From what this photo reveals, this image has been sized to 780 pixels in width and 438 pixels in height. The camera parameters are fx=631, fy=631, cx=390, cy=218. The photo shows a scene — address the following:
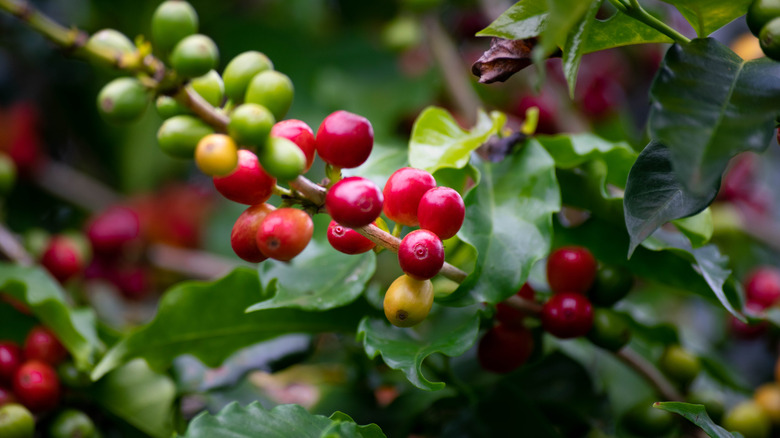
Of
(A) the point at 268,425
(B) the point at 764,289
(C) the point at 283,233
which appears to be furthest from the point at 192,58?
(B) the point at 764,289

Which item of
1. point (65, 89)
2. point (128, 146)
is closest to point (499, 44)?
point (128, 146)

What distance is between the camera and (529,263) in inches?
28.3

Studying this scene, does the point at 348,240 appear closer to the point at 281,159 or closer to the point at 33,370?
the point at 281,159

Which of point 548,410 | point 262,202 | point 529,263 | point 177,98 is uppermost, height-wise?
point 177,98

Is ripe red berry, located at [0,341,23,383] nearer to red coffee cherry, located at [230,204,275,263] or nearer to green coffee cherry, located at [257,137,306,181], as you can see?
red coffee cherry, located at [230,204,275,263]

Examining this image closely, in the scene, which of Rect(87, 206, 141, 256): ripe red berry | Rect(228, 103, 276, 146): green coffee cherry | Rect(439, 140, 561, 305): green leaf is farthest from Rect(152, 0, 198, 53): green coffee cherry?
Rect(87, 206, 141, 256): ripe red berry

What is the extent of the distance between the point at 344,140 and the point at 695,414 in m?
0.48

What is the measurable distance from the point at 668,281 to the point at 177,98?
2.22 feet

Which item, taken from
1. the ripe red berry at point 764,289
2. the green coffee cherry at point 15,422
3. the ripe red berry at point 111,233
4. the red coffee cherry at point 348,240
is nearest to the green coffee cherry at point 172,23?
the red coffee cherry at point 348,240

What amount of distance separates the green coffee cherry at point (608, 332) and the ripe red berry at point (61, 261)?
1059 mm

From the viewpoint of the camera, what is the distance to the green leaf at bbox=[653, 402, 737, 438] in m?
0.67

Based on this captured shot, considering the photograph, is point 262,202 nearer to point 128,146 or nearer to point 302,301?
point 302,301

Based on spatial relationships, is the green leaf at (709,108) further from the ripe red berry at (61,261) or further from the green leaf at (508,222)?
the ripe red berry at (61,261)

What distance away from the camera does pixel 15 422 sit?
846 millimetres
